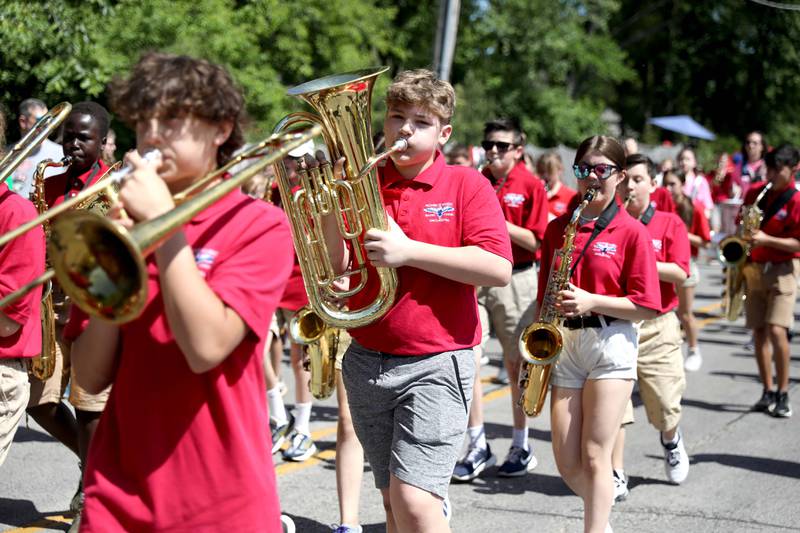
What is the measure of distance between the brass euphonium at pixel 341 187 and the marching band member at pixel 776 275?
17.3 ft

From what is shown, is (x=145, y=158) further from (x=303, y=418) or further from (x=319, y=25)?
(x=319, y=25)

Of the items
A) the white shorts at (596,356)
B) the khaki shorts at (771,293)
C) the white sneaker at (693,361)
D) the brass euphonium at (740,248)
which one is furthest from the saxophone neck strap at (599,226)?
the white sneaker at (693,361)

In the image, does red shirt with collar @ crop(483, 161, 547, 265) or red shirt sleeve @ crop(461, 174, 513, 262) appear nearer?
red shirt sleeve @ crop(461, 174, 513, 262)

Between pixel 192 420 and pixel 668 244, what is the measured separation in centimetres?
→ 413

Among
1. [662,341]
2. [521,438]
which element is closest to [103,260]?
[521,438]

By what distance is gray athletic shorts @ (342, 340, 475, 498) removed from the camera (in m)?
3.66

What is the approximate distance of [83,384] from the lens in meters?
2.65

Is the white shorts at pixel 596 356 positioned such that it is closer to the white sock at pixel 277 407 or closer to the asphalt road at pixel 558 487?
the asphalt road at pixel 558 487

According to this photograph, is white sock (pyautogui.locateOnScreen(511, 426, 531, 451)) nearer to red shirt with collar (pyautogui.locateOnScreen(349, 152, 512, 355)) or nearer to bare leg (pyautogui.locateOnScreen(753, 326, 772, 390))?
red shirt with collar (pyautogui.locateOnScreen(349, 152, 512, 355))

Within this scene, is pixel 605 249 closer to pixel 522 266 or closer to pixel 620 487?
pixel 620 487

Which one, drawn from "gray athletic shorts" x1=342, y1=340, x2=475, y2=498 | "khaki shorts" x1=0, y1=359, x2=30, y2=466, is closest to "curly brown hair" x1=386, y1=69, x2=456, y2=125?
"gray athletic shorts" x1=342, y1=340, x2=475, y2=498

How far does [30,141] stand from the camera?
12.6 feet

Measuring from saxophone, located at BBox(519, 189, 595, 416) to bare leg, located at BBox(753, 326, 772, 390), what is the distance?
399 centimetres

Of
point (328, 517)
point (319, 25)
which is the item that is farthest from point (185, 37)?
point (328, 517)
